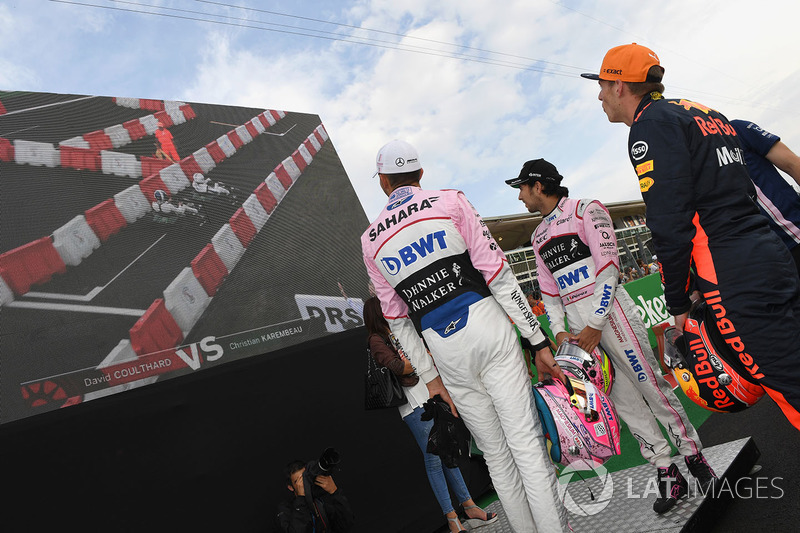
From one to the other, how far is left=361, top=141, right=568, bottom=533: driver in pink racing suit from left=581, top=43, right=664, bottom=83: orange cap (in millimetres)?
778

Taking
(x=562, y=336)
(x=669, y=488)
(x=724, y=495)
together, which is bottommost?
(x=724, y=495)

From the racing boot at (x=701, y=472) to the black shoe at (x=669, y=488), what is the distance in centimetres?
6

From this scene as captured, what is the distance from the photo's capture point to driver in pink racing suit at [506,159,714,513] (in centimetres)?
259

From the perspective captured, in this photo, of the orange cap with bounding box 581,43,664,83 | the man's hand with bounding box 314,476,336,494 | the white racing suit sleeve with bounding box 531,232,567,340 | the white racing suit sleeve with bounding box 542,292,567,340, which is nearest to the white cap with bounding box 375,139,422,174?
the orange cap with bounding box 581,43,664,83

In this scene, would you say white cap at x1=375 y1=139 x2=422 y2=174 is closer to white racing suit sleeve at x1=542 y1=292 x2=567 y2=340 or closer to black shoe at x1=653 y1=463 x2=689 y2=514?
white racing suit sleeve at x1=542 y1=292 x2=567 y2=340

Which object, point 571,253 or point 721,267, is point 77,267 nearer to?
point 571,253

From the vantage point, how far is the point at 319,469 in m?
2.67

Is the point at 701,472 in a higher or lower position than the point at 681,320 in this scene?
lower

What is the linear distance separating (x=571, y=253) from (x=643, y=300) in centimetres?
416

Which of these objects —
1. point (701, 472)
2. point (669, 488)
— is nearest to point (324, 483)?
point (669, 488)

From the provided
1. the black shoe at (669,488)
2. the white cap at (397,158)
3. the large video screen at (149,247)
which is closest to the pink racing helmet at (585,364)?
the black shoe at (669,488)

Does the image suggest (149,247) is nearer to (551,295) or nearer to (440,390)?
(440,390)

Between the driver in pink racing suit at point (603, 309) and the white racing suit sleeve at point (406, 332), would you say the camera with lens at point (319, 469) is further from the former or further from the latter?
the driver in pink racing suit at point (603, 309)

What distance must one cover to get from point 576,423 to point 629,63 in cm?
145
